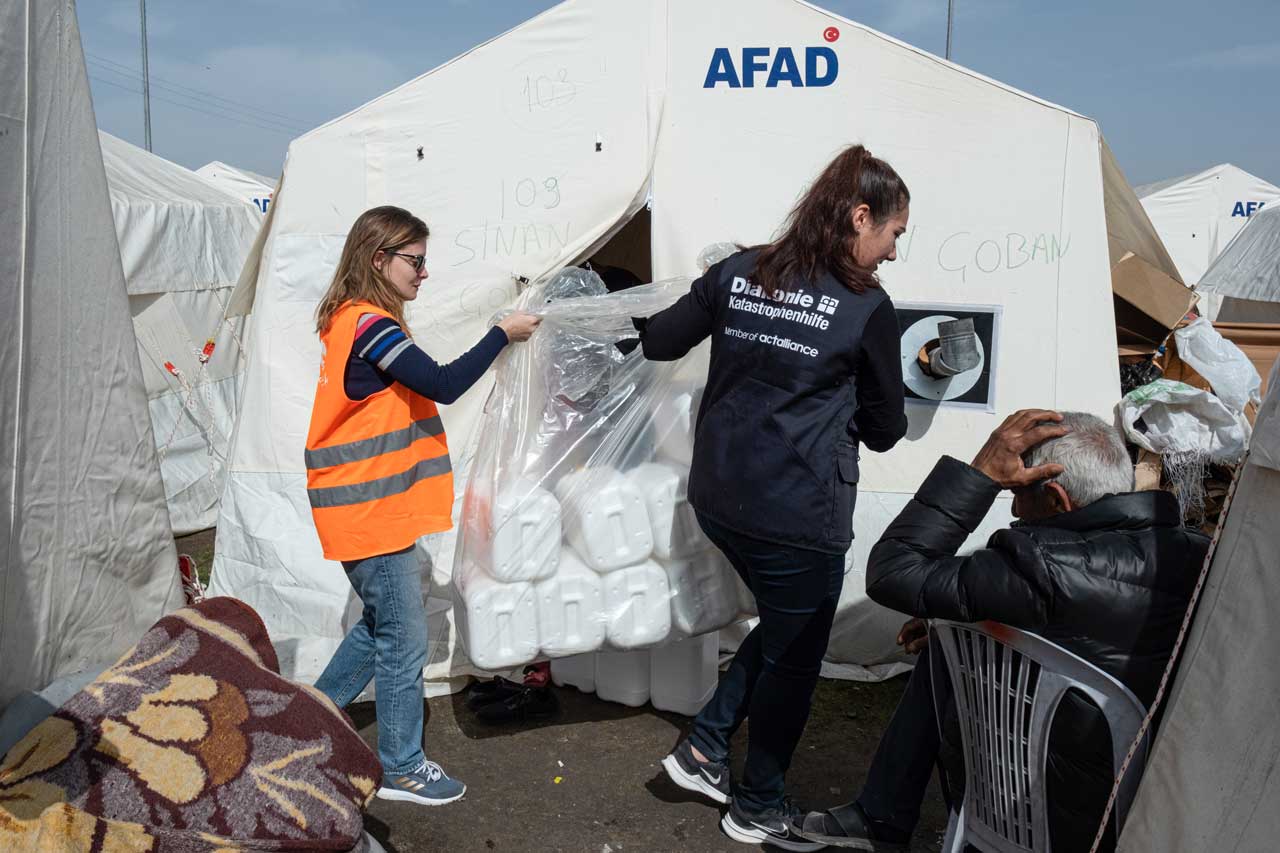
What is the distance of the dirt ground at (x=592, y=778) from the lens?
8.63 feet

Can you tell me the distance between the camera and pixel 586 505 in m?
2.70

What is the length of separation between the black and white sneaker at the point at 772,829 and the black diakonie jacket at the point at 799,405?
0.77 m

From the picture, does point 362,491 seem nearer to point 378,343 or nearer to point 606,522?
point 378,343

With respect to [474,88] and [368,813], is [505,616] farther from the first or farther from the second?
[474,88]

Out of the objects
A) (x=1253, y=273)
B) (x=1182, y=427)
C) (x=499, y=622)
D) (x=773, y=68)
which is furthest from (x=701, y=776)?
(x=1253, y=273)

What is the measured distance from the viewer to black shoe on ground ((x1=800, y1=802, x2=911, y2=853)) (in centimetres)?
242

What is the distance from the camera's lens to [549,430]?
2789mm

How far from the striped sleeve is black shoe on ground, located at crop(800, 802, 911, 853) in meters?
1.57

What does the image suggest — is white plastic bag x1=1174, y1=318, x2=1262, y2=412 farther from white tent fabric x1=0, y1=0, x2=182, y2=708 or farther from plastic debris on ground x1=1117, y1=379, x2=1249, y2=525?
white tent fabric x1=0, y1=0, x2=182, y2=708

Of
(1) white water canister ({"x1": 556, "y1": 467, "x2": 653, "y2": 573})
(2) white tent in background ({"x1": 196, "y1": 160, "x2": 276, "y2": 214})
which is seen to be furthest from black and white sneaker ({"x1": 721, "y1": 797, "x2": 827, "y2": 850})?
(2) white tent in background ({"x1": 196, "y1": 160, "x2": 276, "y2": 214})

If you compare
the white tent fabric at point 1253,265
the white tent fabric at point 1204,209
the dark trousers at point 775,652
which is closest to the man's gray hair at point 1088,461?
the dark trousers at point 775,652

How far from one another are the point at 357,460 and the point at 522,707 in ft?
3.86

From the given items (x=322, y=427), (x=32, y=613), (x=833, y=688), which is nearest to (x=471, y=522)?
(x=322, y=427)

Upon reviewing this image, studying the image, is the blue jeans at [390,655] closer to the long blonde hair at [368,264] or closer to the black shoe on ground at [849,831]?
the long blonde hair at [368,264]
